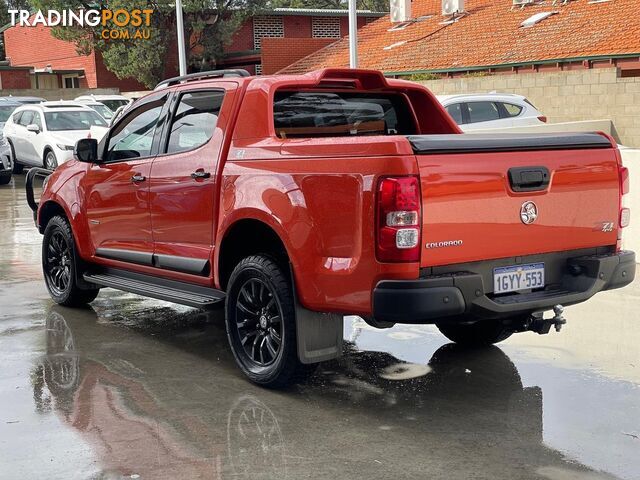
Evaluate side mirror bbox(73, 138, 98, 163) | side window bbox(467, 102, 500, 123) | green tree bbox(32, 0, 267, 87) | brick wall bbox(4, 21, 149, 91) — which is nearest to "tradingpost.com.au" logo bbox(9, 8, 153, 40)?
green tree bbox(32, 0, 267, 87)

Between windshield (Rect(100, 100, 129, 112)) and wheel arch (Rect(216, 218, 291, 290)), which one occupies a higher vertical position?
windshield (Rect(100, 100, 129, 112))

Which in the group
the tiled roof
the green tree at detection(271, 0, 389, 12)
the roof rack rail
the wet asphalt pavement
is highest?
the green tree at detection(271, 0, 389, 12)

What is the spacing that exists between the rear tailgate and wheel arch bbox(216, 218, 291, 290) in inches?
44.0

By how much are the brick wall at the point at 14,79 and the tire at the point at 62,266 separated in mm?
43712

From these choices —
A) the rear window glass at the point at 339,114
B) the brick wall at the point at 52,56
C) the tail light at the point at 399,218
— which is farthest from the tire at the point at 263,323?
the brick wall at the point at 52,56

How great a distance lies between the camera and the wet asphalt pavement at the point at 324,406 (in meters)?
4.81

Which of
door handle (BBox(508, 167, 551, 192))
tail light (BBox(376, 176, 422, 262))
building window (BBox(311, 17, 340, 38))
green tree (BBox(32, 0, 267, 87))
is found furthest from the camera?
building window (BBox(311, 17, 340, 38))

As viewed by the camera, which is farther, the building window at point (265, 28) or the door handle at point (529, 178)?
Result: the building window at point (265, 28)

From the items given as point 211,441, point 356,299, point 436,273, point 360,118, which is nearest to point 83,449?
point 211,441

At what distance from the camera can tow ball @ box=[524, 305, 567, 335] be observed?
5.91 metres

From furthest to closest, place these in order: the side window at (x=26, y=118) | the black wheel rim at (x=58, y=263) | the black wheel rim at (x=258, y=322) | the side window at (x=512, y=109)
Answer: the side window at (x=26, y=118), the side window at (x=512, y=109), the black wheel rim at (x=58, y=263), the black wheel rim at (x=258, y=322)

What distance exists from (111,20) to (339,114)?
37108mm

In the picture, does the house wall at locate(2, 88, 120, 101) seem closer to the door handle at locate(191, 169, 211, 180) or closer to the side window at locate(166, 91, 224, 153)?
the side window at locate(166, 91, 224, 153)

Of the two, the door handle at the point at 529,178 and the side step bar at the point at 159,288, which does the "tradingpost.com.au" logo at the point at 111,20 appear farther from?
the door handle at the point at 529,178
